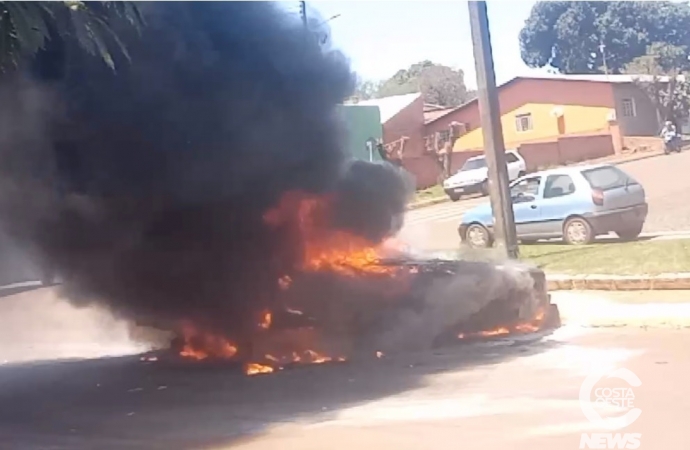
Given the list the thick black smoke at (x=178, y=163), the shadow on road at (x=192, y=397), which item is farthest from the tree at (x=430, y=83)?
the shadow on road at (x=192, y=397)

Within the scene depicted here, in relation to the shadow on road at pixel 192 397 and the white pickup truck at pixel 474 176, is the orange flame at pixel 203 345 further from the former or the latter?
the white pickup truck at pixel 474 176

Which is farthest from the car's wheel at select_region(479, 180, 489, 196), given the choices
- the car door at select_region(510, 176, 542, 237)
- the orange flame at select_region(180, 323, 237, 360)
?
the orange flame at select_region(180, 323, 237, 360)

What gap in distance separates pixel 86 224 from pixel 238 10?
2876mm

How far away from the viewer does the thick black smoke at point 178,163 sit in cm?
1011

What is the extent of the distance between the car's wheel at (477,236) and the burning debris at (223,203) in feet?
10.3

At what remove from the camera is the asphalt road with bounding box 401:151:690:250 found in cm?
1236

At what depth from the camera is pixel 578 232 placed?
43.7ft

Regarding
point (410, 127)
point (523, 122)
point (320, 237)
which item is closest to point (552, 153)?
point (523, 122)

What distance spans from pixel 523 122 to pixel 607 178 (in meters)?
1.47

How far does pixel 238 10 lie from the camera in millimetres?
10844

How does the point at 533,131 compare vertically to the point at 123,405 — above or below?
above

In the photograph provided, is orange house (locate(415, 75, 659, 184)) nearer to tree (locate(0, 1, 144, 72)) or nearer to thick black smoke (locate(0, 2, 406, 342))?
thick black smoke (locate(0, 2, 406, 342))

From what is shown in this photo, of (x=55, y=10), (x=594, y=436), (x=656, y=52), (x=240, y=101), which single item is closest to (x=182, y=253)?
(x=240, y=101)

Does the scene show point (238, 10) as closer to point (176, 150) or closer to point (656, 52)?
point (176, 150)
